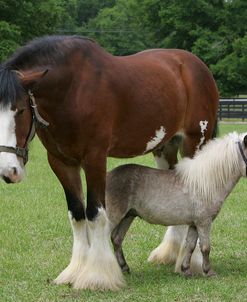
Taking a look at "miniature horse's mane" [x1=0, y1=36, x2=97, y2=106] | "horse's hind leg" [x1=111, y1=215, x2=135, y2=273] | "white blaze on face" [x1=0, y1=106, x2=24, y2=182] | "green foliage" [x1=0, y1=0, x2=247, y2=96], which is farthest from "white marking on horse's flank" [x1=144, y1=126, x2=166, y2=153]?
"green foliage" [x1=0, y1=0, x2=247, y2=96]

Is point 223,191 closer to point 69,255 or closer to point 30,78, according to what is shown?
point 69,255

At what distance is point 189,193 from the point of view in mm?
5234

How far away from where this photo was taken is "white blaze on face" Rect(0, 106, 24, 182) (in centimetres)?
421

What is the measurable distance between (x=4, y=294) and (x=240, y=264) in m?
2.23

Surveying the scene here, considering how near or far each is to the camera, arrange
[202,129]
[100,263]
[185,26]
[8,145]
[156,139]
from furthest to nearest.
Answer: [185,26] → [202,129] → [156,139] → [100,263] → [8,145]

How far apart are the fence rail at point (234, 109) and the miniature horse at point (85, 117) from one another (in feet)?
76.6

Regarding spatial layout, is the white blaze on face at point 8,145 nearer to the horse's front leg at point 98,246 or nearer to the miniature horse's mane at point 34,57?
the miniature horse's mane at point 34,57

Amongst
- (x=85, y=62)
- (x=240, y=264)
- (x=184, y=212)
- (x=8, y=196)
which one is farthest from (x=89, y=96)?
(x=8, y=196)

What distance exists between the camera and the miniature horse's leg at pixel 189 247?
17.5ft

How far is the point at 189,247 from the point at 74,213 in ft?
3.44

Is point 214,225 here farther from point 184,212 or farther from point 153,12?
point 153,12

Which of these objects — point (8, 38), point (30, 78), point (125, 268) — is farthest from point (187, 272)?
point (8, 38)

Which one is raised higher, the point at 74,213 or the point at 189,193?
the point at 189,193

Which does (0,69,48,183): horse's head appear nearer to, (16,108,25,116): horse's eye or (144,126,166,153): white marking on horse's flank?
(16,108,25,116): horse's eye
